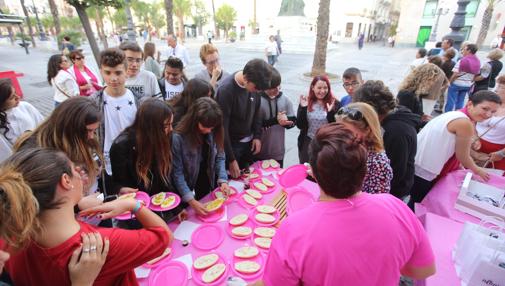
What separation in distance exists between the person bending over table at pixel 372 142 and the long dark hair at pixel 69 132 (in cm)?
187

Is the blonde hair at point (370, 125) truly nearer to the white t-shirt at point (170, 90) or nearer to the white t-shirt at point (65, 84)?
the white t-shirt at point (170, 90)

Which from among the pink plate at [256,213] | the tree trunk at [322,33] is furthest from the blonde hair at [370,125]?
the tree trunk at [322,33]

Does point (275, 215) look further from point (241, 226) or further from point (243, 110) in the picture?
point (243, 110)

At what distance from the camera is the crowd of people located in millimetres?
975

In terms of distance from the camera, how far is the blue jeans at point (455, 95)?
624 centimetres

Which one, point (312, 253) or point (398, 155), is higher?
point (312, 253)

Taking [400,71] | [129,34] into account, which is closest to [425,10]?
[400,71]

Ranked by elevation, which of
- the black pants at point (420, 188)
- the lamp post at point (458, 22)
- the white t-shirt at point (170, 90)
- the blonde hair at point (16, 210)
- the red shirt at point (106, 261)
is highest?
the lamp post at point (458, 22)

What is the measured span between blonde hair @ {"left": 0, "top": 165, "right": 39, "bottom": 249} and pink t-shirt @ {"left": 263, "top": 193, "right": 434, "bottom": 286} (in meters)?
0.90

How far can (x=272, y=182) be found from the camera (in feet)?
7.90

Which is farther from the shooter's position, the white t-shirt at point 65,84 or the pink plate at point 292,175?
the white t-shirt at point 65,84

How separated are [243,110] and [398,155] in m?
1.58

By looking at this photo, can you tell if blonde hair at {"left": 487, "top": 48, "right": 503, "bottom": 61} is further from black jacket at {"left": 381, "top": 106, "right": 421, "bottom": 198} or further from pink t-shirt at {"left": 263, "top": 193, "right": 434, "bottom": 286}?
pink t-shirt at {"left": 263, "top": 193, "right": 434, "bottom": 286}

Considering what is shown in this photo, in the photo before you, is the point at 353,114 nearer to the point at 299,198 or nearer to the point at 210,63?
the point at 299,198
